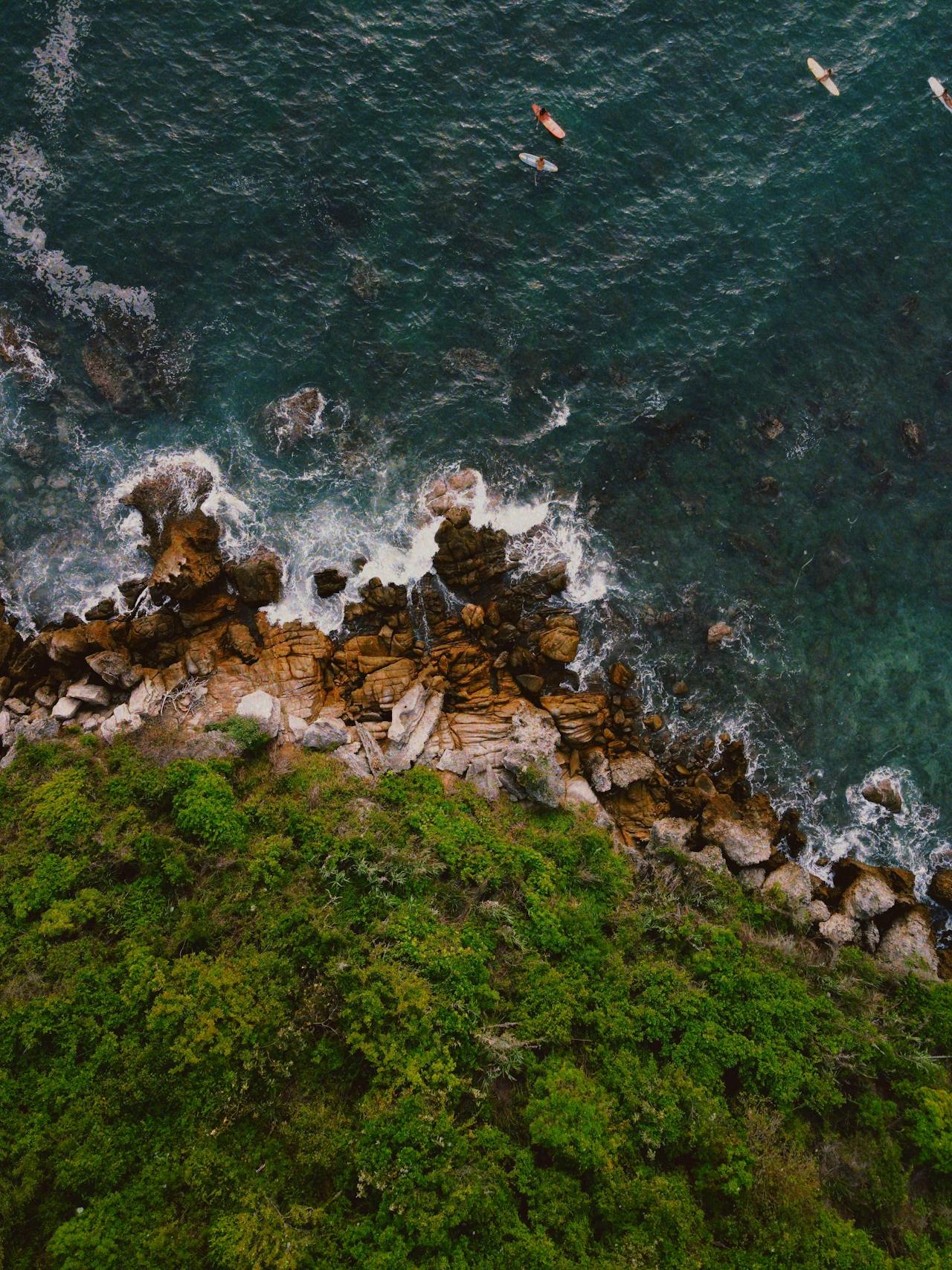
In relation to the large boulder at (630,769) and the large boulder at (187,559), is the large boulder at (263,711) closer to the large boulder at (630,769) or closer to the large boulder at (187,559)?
the large boulder at (187,559)

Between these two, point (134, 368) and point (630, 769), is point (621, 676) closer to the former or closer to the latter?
point (630, 769)

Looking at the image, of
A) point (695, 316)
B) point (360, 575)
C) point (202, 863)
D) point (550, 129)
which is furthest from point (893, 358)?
point (202, 863)

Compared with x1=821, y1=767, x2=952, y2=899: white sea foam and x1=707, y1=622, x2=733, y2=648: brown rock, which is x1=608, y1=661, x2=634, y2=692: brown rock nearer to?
x1=707, y1=622, x2=733, y2=648: brown rock

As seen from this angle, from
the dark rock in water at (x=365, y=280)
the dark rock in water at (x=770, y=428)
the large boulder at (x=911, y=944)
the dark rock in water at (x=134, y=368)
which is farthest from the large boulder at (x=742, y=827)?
the dark rock in water at (x=134, y=368)

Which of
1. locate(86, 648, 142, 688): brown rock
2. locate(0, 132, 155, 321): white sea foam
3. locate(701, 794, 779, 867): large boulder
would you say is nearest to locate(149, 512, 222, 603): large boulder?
locate(86, 648, 142, 688): brown rock

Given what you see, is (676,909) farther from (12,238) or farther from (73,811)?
(12,238)
